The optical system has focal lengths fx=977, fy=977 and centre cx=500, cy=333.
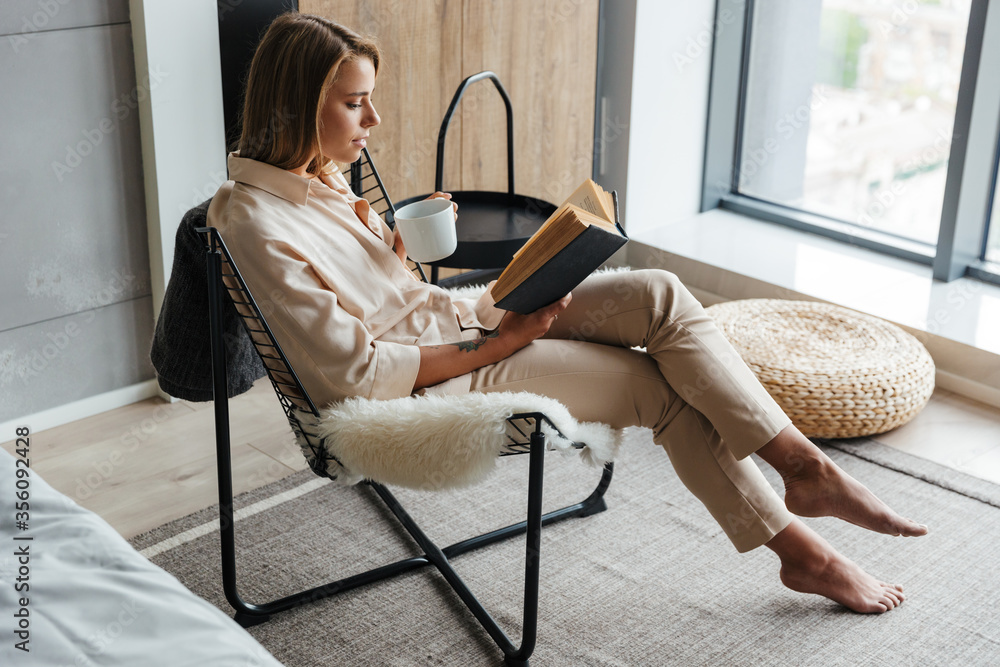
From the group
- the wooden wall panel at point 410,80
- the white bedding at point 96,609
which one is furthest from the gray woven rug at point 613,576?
the wooden wall panel at point 410,80

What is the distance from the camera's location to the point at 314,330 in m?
1.49

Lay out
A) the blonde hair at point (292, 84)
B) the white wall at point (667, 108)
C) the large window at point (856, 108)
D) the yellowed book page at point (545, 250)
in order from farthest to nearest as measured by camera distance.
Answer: the white wall at point (667, 108) → the large window at point (856, 108) → the blonde hair at point (292, 84) → the yellowed book page at point (545, 250)

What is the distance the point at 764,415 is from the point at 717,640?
42cm

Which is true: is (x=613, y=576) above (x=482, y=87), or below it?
below

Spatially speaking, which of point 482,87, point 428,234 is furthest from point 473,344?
point 482,87

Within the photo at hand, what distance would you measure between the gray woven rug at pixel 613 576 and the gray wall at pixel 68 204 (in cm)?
60

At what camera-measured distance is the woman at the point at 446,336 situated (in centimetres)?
152

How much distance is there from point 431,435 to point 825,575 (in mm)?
753

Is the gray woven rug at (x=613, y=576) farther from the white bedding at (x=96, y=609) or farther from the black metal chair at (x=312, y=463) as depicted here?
the white bedding at (x=96, y=609)

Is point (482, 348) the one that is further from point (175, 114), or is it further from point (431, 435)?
point (175, 114)

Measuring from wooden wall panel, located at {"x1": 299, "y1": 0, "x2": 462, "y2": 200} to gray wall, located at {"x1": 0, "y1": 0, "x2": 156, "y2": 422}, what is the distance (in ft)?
2.06

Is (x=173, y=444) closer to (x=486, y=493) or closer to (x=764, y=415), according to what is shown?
(x=486, y=493)

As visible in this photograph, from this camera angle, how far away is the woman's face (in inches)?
61.9

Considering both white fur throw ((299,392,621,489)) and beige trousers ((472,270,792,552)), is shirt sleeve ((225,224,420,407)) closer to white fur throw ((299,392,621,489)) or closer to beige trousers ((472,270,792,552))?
white fur throw ((299,392,621,489))
